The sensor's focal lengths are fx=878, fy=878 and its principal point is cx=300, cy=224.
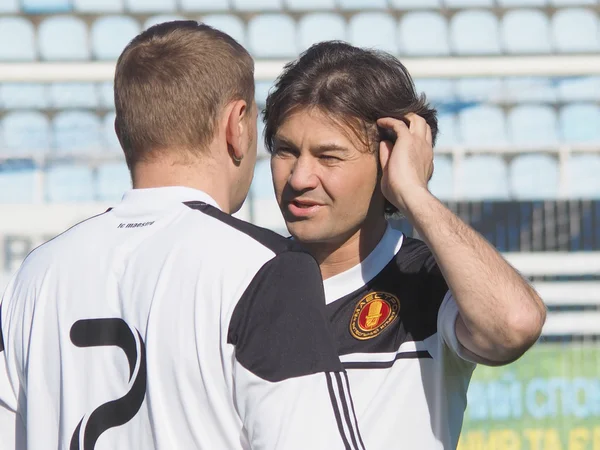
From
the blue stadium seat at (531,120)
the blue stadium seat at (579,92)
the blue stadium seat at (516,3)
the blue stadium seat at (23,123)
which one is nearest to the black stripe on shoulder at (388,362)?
the blue stadium seat at (23,123)

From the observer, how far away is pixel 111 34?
946 cm

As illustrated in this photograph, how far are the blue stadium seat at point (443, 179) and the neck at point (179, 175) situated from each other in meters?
2.81

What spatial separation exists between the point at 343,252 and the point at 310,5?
8.49 meters

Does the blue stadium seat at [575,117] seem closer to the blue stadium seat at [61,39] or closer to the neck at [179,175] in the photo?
the blue stadium seat at [61,39]

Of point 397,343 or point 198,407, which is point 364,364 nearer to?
point 397,343

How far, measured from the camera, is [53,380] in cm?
138

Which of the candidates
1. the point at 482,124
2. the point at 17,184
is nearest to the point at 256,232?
the point at 17,184

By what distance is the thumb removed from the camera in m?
1.85

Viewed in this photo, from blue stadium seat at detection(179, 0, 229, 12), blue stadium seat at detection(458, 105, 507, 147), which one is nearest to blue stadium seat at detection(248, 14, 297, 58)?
blue stadium seat at detection(179, 0, 229, 12)

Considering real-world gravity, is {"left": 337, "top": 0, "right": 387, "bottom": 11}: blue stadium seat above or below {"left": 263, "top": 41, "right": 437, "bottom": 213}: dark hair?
above

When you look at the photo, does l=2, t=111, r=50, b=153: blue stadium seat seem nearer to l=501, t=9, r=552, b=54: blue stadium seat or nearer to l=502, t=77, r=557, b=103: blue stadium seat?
l=502, t=77, r=557, b=103: blue stadium seat

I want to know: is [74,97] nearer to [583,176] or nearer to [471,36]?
[471,36]

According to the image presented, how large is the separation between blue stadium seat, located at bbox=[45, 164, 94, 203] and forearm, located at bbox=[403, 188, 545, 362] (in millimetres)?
2499

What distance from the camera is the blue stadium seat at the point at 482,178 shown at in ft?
13.6
